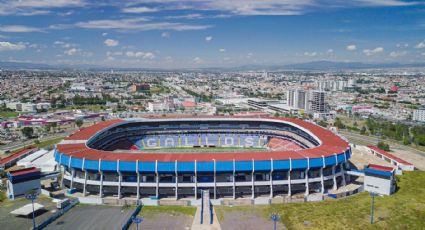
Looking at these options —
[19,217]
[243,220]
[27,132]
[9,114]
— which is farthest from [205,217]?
[9,114]

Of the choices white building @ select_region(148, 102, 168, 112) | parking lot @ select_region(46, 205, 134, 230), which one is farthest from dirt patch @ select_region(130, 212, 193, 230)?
white building @ select_region(148, 102, 168, 112)

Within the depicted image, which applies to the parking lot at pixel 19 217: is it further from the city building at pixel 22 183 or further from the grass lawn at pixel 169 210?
the grass lawn at pixel 169 210

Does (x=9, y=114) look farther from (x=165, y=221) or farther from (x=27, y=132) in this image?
(x=165, y=221)

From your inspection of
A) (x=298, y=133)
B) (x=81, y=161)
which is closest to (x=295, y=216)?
(x=81, y=161)

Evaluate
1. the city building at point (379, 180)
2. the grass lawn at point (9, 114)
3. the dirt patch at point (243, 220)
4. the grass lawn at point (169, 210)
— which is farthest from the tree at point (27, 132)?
the city building at point (379, 180)

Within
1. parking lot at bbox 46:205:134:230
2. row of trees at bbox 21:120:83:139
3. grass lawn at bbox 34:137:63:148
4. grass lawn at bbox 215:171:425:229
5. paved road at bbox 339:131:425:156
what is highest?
row of trees at bbox 21:120:83:139

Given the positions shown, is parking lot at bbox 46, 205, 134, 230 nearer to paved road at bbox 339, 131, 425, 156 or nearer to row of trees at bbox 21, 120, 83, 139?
row of trees at bbox 21, 120, 83, 139
